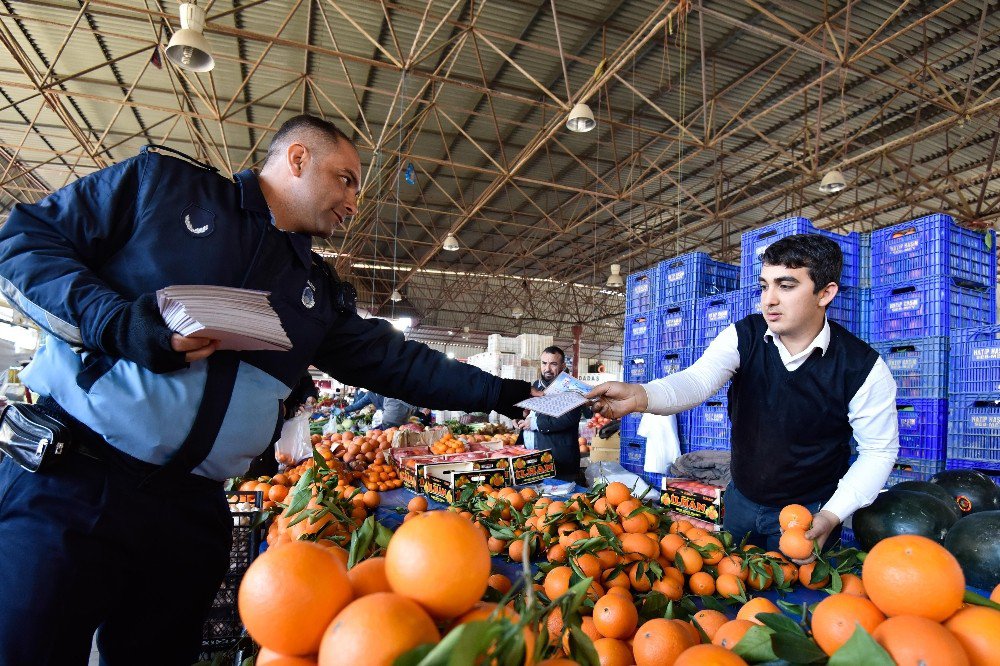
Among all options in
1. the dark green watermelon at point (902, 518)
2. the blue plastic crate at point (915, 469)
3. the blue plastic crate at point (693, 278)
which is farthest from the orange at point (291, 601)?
the blue plastic crate at point (693, 278)

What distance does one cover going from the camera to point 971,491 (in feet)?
9.16

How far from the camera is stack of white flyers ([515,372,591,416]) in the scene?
1805mm

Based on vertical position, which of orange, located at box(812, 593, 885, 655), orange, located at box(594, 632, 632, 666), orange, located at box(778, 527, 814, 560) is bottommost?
orange, located at box(594, 632, 632, 666)

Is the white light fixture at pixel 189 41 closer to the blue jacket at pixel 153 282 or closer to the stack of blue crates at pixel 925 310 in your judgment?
the blue jacket at pixel 153 282

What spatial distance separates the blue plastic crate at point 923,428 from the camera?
376cm

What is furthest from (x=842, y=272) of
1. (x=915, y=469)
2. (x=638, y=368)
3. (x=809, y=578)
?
(x=809, y=578)

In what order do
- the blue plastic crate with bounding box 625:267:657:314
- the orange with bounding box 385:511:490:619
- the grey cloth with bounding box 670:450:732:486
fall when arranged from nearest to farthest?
1. the orange with bounding box 385:511:490:619
2. the grey cloth with bounding box 670:450:732:486
3. the blue plastic crate with bounding box 625:267:657:314

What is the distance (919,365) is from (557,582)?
378 centimetres

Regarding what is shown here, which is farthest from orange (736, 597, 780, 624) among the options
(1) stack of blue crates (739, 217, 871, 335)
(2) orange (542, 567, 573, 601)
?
(1) stack of blue crates (739, 217, 871, 335)

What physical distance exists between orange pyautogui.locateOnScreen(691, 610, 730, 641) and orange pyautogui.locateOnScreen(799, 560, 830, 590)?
0.55 metres

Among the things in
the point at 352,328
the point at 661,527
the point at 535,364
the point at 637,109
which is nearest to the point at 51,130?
the point at 535,364

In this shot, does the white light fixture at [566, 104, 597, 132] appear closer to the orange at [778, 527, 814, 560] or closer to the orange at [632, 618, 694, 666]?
the orange at [778, 527, 814, 560]

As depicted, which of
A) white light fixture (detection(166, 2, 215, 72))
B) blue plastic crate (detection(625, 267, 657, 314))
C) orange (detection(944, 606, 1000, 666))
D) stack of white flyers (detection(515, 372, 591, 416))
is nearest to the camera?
orange (detection(944, 606, 1000, 666))

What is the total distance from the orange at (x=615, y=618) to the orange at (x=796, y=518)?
2.23 ft
